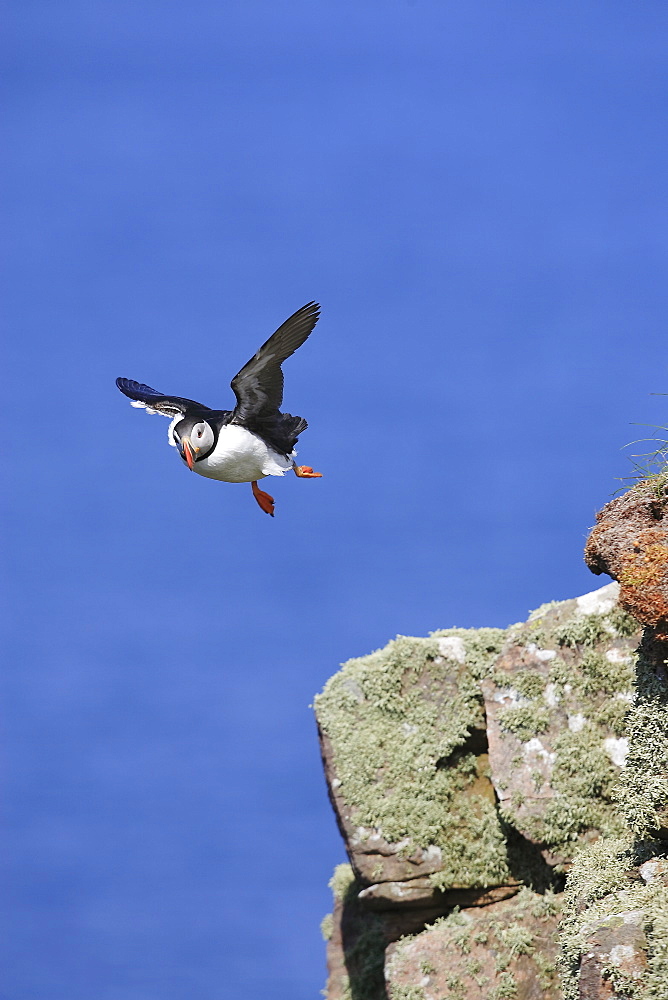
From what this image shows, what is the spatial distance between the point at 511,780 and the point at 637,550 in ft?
8.12

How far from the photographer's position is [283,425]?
299 inches

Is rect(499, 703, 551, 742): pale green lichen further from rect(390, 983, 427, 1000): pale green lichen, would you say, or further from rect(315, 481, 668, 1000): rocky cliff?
rect(390, 983, 427, 1000): pale green lichen

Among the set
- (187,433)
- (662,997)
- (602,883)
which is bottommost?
(662,997)

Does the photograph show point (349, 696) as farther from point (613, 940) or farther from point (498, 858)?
point (613, 940)

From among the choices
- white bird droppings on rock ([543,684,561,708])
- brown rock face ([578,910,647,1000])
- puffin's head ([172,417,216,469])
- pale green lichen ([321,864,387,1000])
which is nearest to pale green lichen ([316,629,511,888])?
white bird droppings on rock ([543,684,561,708])

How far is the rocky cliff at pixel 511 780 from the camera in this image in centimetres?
661

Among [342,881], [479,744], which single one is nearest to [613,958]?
[479,744]

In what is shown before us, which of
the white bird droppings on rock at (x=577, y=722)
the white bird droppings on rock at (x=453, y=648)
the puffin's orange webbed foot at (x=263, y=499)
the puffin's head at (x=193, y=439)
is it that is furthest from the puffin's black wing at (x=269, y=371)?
the white bird droppings on rock at (x=577, y=722)

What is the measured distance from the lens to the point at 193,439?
23.9 ft

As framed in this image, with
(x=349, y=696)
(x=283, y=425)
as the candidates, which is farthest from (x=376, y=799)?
(x=283, y=425)

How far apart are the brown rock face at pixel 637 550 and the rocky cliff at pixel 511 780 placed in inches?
0.4

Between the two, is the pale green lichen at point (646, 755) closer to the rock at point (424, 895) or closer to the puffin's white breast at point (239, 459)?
the rock at point (424, 895)

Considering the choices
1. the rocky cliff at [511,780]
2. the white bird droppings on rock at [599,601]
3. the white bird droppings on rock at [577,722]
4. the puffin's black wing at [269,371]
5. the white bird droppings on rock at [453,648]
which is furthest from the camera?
the white bird droppings on rock at [453,648]

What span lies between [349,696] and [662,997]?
15.1ft
